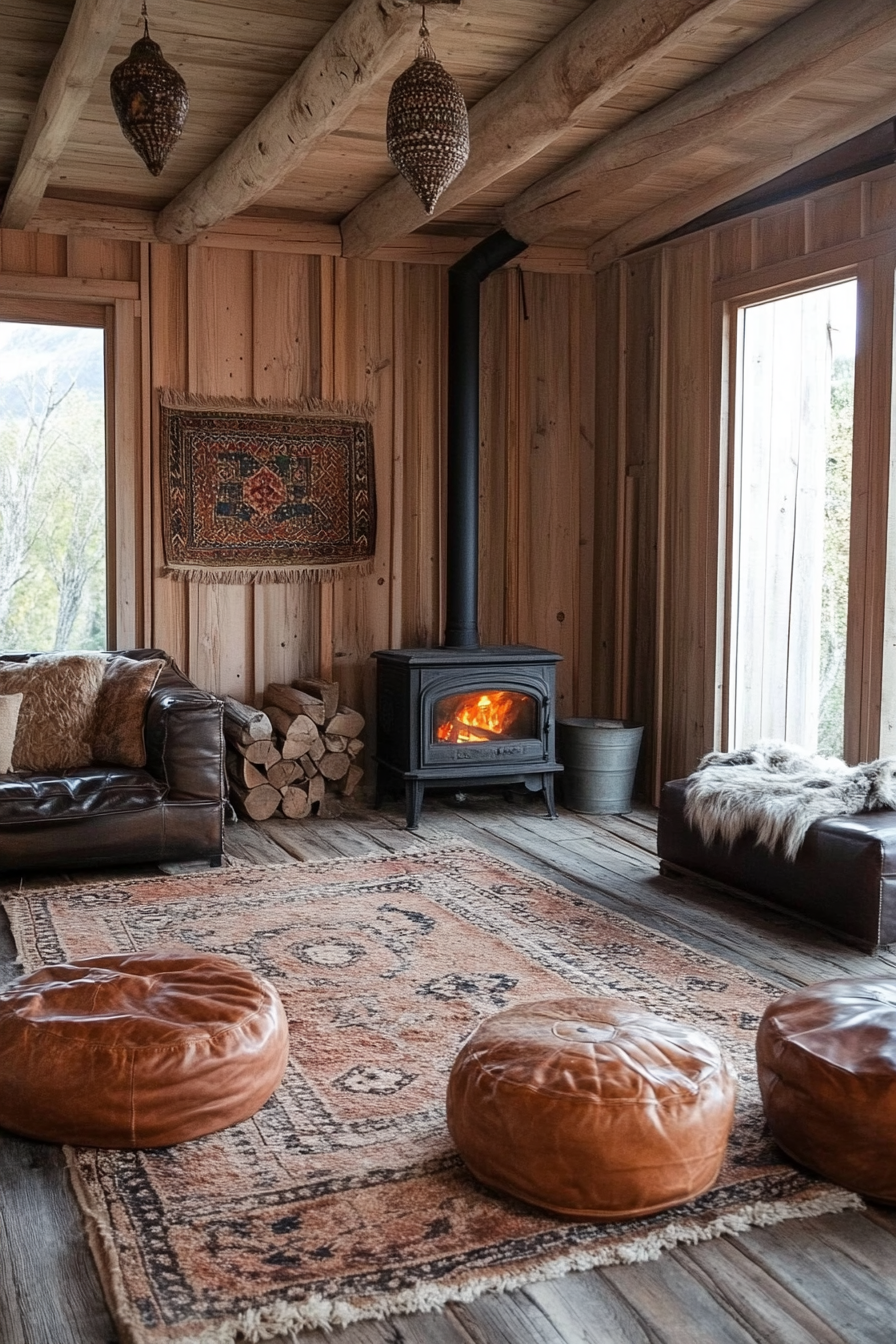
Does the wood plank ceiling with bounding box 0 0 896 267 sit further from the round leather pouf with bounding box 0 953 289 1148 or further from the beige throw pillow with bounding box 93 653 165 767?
the round leather pouf with bounding box 0 953 289 1148

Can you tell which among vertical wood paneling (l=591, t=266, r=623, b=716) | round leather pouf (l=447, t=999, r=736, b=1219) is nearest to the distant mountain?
vertical wood paneling (l=591, t=266, r=623, b=716)

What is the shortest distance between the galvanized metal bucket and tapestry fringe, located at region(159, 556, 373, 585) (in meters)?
1.31

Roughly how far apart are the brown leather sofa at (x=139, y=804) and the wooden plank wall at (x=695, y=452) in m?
2.28

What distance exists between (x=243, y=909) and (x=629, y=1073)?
2.27 meters

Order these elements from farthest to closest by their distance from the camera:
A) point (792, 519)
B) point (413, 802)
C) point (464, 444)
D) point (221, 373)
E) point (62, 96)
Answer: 1. point (464, 444)
2. point (221, 373)
3. point (413, 802)
4. point (792, 519)
5. point (62, 96)

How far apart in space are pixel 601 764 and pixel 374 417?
2.05 metres

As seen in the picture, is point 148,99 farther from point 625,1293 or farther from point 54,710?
point 625,1293

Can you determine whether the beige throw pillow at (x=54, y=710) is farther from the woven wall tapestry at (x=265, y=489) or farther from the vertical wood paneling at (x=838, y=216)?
the vertical wood paneling at (x=838, y=216)

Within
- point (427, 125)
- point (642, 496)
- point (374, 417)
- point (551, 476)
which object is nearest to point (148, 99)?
point (427, 125)

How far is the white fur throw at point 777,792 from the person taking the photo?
162 inches

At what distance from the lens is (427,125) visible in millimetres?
3088

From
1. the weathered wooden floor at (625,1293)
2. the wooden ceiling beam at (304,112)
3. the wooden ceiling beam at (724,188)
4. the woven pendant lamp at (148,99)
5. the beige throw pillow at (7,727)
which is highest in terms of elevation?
the wooden ceiling beam at (724,188)

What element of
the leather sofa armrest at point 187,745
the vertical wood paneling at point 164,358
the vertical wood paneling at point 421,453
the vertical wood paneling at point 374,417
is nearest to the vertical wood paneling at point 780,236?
the vertical wood paneling at point 421,453

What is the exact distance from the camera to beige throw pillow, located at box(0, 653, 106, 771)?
16.1ft
